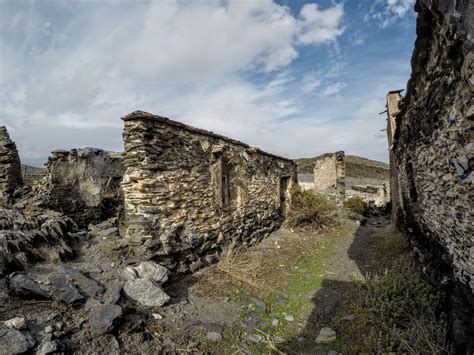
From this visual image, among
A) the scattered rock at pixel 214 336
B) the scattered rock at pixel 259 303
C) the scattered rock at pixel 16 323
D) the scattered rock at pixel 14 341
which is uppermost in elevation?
the scattered rock at pixel 16 323

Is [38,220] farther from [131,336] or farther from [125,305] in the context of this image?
[131,336]

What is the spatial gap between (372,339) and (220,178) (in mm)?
4411

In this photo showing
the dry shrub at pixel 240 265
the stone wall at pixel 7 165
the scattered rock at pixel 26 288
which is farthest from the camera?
the stone wall at pixel 7 165

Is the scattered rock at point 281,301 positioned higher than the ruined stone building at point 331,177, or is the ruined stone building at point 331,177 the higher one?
the ruined stone building at point 331,177

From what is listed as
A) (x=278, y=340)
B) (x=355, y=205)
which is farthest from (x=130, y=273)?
(x=355, y=205)

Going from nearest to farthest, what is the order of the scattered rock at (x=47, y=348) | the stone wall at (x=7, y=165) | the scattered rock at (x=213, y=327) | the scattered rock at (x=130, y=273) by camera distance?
the scattered rock at (x=47, y=348) < the scattered rock at (x=213, y=327) < the scattered rock at (x=130, y=273) < the stone wall at (x=7, y=165)

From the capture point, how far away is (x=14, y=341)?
2.56 metres

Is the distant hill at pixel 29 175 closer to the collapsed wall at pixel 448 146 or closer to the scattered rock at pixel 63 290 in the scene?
the scattered rock at pixel 63 290

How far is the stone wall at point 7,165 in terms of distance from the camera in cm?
958

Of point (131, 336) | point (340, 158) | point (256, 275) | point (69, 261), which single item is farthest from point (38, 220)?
point (340, 158)

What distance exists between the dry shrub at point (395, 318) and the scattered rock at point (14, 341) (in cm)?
350

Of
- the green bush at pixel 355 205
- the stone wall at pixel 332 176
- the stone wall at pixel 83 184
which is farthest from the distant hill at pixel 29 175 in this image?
the green bush at pixel 355 205

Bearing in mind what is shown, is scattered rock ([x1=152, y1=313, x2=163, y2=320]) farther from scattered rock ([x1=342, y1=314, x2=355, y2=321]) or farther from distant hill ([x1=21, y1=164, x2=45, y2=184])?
distant hill ([x1=21, y1=164, x2=45, y2=184])

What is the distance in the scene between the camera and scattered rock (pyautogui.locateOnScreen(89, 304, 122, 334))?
317 cm
